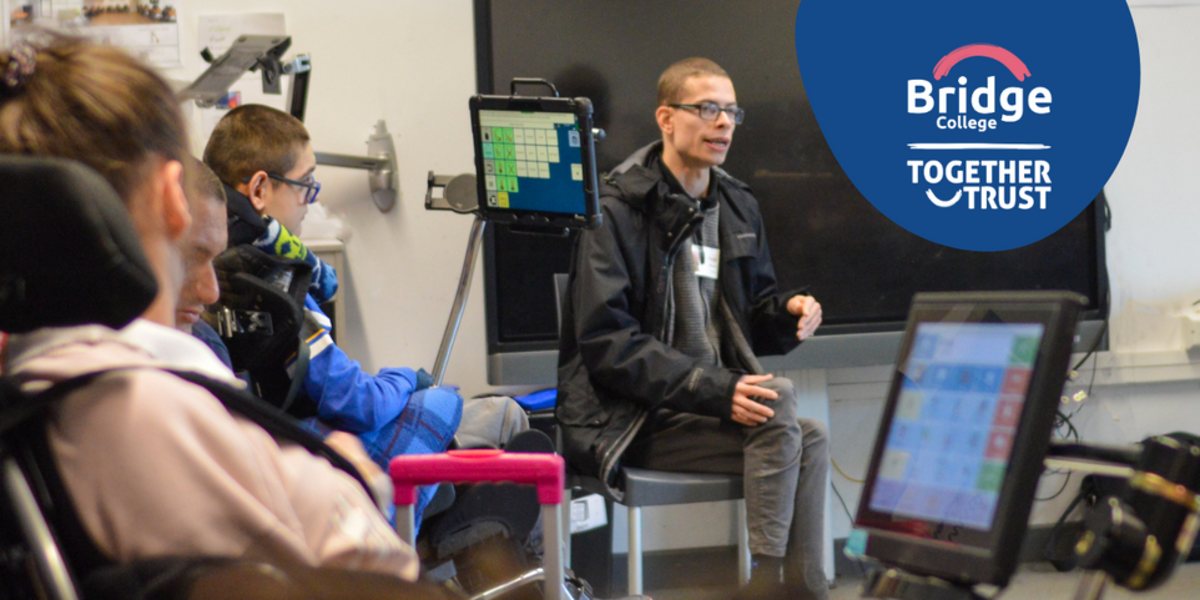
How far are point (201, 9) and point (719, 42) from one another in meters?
1.51

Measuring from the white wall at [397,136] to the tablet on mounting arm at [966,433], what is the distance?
2.12 meters

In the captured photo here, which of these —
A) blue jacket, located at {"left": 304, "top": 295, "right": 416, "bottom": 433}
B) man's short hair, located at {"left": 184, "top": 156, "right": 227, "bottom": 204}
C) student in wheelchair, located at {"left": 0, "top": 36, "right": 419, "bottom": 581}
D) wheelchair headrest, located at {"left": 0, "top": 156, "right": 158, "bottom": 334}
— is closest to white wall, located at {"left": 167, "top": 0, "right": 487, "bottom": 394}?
blue jacket, located at {"left": 304, "top": 295, "right": 416, "bottom": 433}

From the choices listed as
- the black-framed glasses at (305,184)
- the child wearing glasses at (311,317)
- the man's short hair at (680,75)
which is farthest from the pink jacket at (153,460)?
the man's short hair at (680,75)

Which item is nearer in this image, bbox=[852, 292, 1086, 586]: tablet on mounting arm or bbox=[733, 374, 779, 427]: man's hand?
bbox=[852, 292, 1086, 586]: tablet on mounting arm

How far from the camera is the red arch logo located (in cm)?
304

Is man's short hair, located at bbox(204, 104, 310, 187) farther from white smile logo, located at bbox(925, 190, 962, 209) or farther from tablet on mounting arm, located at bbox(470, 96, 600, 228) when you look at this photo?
white smile logo, located at bbox(925, 190, 962, 209)

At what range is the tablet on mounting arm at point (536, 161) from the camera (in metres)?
1.89

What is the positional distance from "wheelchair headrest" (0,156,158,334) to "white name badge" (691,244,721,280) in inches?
67.8

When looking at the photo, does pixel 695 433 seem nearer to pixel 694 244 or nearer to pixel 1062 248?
pixel 694 244

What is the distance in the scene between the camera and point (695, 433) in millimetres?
2105

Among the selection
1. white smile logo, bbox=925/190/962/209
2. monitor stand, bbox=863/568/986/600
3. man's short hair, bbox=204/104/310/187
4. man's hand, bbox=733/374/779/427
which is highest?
man's short hair, bbox=204/104/310/187

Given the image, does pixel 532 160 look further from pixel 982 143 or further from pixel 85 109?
pixel 982 143

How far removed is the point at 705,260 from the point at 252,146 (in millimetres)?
1061

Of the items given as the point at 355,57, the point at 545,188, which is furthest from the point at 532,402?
the point at 355,57
